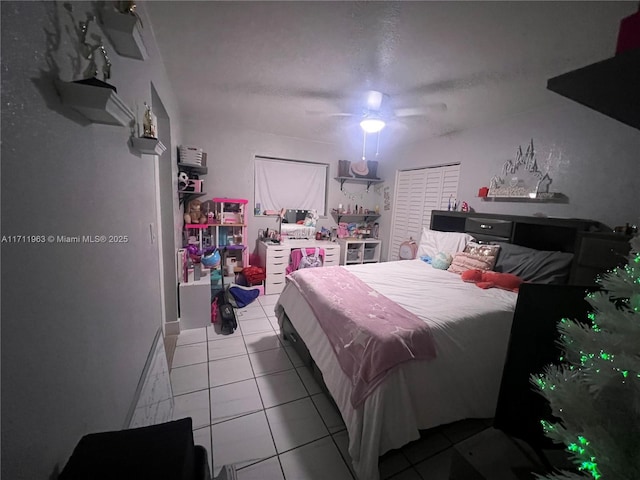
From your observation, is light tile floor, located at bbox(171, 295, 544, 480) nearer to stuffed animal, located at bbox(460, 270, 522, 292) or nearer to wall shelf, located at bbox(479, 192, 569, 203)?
stuffed animal, located at bbox(460, 270, 522, 292)

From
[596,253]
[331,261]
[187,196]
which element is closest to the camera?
[596,253]

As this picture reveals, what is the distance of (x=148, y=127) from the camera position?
1.19 meters

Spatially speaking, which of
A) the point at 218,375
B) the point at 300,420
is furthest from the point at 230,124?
the point at 300,420

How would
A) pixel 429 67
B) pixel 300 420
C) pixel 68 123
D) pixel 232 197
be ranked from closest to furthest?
1. pixel 68 123
2. pixel 300 420
3. pixel 429 67
4. pixel 232 197

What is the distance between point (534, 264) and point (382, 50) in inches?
87.9

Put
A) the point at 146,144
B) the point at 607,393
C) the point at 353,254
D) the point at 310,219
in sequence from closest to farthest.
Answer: the point at 607,393 → the point at 146,144 → the point at 310,219 → the point at 353,254

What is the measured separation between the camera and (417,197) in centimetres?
398

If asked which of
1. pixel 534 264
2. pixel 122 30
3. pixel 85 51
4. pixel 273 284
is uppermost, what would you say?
pixel 122 30

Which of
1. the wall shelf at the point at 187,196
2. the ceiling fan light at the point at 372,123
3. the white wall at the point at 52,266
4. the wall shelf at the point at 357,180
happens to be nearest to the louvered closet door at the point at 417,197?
the wall shelf at the point at 357,180

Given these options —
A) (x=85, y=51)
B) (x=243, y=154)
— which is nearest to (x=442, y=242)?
(x=243, y=154)

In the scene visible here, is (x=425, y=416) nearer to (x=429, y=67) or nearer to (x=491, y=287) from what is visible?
(x=491, y=287)

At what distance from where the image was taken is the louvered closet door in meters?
3.51

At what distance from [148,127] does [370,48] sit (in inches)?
57.4

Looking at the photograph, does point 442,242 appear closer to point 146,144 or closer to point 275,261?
point 275,261
